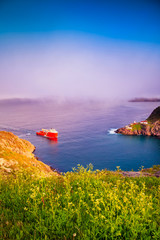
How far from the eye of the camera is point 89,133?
110375mm

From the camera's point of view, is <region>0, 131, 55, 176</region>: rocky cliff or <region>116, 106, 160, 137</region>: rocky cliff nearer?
<region>0, 131, 55, 176</region>: rocky cliff

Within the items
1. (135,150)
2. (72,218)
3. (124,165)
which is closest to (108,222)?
(72,218)

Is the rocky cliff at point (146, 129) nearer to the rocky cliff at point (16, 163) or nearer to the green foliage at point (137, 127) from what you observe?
the green foliage at point (137, 127)

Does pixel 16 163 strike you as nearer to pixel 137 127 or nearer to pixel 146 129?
pixel 146 129

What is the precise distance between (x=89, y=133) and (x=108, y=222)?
10519 centimetres

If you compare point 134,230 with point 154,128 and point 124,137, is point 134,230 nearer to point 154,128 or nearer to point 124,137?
point 124,137

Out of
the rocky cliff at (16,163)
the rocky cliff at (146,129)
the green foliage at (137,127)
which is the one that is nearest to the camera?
the rocky cliff at (16,163)

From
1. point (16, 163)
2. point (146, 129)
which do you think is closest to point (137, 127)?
point (146, 129)

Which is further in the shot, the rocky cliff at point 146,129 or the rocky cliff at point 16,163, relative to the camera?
the rocky cliff at point 146,129

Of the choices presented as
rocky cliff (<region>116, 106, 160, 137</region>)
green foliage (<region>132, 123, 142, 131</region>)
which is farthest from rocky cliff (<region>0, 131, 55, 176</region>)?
green foliage (<region>132, 123, 142, 131</region>)

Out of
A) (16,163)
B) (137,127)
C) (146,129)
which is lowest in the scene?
(146,129)

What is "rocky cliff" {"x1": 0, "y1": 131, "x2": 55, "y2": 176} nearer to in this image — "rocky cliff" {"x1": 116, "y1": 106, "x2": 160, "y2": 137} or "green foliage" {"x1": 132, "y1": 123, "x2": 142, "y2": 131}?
"rocky cliff" {"x1": 116, "y1": 106, "x2": 160, "y2": 137}

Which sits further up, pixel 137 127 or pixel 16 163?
pixel 16 163

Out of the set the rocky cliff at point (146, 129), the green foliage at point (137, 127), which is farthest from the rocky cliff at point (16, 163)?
the green foliage at point (137, 127)
